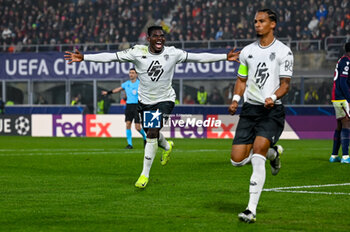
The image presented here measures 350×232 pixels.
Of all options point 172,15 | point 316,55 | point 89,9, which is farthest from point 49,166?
point 89,9

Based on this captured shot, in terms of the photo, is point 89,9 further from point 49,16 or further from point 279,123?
point 279,123

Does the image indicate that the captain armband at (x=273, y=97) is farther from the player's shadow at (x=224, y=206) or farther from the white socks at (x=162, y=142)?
the white socks at (x=162, y=142)

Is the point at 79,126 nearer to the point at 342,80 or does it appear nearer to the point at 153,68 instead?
the point at 342,80

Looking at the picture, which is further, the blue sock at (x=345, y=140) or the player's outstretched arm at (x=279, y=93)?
the blue sock at (x=345, y=140)

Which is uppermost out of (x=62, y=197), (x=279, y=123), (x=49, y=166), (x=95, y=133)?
(x=279, y=123)

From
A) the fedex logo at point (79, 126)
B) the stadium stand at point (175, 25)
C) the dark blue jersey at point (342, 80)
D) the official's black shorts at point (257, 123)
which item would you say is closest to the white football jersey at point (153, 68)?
the official's black shorts at point (257, 123)

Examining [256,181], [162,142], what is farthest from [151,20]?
Answer: [256,181]

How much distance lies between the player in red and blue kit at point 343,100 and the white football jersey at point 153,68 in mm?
4603

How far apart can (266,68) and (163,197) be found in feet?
7.56

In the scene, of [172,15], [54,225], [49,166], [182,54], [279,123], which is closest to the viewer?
[54,225]

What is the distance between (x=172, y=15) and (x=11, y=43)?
342 inches

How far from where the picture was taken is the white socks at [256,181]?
7.12 metres

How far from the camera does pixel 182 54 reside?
11.0 meters

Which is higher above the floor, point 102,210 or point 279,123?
point 279,123
